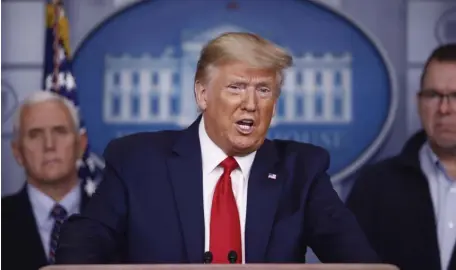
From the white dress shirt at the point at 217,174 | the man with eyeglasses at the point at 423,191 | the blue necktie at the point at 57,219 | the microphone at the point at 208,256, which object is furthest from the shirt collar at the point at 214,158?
the blue necktie at the point at 57,219

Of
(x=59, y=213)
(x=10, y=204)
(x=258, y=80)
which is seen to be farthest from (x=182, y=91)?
(x=258, y=80)

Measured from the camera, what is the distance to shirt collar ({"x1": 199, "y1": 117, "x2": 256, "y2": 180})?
213 centimetres

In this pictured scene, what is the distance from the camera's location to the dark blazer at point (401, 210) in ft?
9.16

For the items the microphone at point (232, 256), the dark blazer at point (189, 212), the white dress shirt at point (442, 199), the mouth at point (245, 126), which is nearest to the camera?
the microphone at point (232, 256)

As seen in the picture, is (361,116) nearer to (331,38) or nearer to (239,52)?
(331,38)

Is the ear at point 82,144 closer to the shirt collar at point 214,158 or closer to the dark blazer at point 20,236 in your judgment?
the dark blazer at point 20,236

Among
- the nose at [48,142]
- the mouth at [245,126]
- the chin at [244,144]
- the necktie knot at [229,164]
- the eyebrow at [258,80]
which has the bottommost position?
the necktie knot at [229,164]

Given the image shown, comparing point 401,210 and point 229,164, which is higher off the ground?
point 229,164

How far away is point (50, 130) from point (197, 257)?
1190 millimetres

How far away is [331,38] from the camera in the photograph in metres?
3.17

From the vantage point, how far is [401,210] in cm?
287

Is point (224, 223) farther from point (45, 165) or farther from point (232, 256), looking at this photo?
point (45, 165)

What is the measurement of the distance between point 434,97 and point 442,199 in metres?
0.35

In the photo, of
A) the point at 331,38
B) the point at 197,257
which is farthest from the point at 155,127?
the point at 197,257
